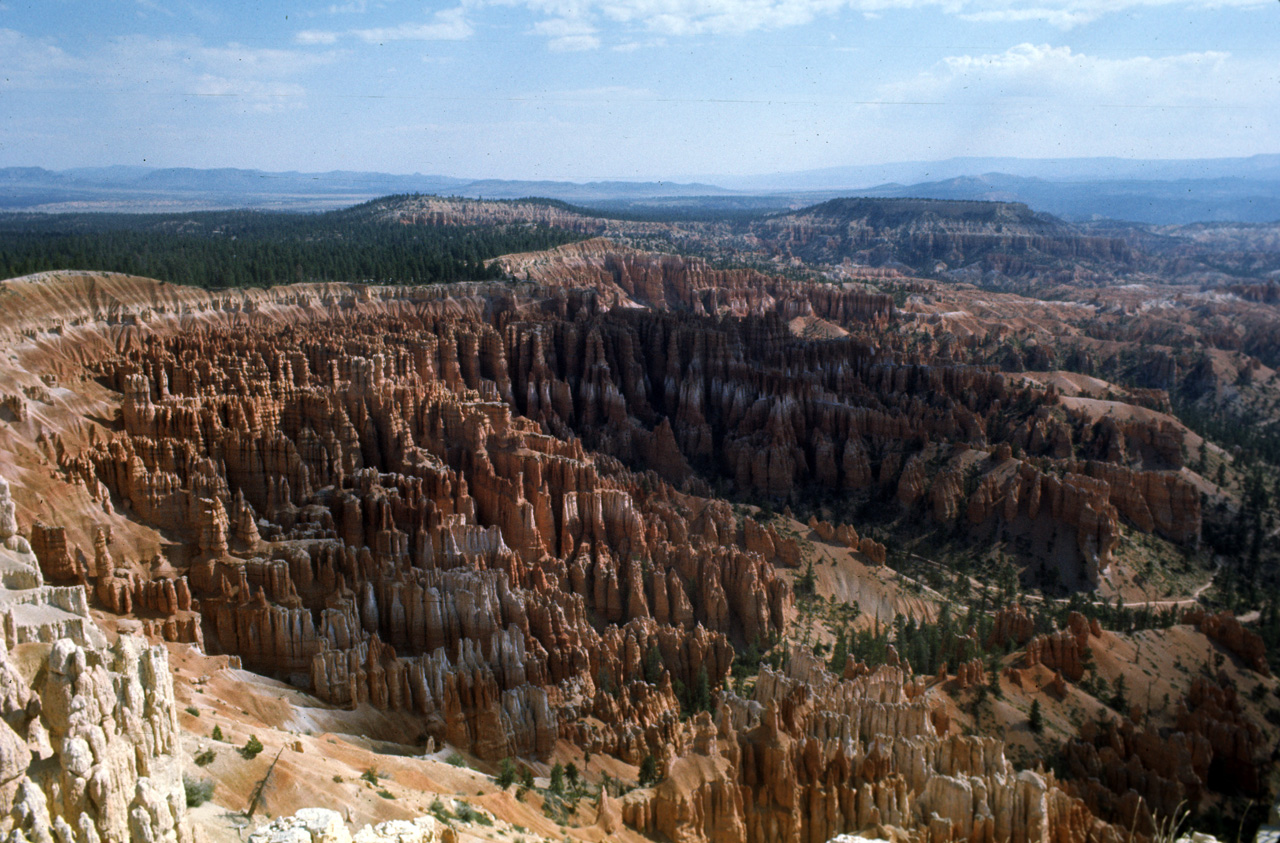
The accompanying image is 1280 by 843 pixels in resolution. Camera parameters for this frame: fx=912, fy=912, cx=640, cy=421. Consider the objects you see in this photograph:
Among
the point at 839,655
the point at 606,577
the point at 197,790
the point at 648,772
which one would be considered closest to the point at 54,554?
the point at 197,790

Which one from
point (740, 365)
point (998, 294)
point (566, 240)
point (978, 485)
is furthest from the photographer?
point (998, 294)

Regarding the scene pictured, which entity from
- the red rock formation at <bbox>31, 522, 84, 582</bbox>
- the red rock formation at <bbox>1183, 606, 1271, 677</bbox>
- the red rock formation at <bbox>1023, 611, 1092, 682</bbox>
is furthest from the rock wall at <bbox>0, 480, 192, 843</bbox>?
the red rock formation at <bbox>1183, 606, 1271, 677</bbox>

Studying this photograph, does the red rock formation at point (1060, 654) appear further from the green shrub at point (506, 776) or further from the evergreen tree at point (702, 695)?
the green shrub at point (506, 776)

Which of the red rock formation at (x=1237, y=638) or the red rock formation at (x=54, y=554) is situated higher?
the red rock formation at (x=54, y=554)

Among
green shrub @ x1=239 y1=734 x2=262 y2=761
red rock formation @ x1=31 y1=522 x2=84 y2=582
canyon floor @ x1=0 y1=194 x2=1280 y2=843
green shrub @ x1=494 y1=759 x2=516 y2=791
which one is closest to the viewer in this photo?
green shrub @ x1=239 y1=734 x2=262 y2=761

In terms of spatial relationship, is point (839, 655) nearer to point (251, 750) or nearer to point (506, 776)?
point (506, 776)

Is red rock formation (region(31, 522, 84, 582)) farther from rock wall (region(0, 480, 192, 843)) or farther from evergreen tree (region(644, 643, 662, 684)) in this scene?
evergreen tree (region(644, 643, 662, 684))

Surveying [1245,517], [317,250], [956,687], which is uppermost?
[317,250]

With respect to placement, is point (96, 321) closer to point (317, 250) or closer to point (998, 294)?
point (317, 250)

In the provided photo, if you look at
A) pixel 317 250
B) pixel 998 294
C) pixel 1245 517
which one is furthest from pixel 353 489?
pixel 998 294

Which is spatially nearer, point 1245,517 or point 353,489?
point 353,489

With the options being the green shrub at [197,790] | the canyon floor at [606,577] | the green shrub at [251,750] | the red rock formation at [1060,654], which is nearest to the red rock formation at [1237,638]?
the canyon floor at [606,577]
